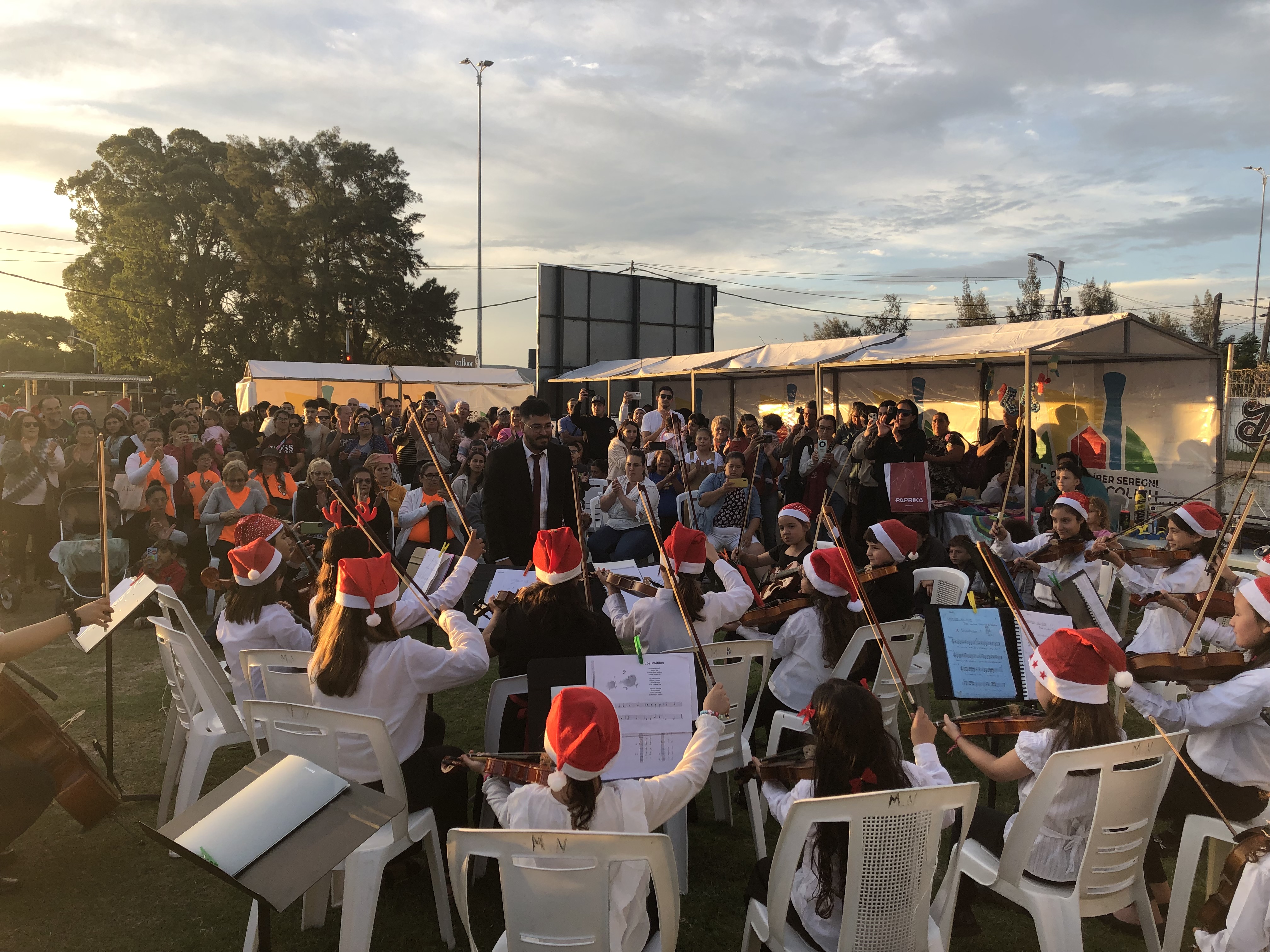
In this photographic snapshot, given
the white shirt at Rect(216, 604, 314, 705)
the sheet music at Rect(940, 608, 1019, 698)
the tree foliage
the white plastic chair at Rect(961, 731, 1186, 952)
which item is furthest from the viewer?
the tree foliage

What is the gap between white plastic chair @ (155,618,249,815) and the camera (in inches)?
135

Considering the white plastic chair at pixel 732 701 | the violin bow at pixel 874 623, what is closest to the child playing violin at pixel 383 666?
the white plastic chair at pixel 732 701

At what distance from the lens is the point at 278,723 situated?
279cm

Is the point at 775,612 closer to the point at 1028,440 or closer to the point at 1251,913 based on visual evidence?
the point at 1251,913

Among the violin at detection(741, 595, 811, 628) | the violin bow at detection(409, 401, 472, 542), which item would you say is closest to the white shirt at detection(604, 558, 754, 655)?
the violin at detection(741, 595, 811, 628)

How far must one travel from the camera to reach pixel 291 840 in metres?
1.82

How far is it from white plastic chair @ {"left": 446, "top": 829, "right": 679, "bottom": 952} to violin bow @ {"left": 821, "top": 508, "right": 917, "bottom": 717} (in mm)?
1218

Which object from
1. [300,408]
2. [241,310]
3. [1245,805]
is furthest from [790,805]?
[241,310]

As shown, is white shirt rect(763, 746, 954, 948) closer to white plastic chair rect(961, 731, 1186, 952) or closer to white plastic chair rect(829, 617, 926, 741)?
white plastic chair rect(961, 731, 1186, 952)

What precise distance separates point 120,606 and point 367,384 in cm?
1725

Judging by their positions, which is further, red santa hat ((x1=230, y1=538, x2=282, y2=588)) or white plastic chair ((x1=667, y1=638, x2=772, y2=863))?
red santa hat ((x1=230, y1=538, x2=282, y2=588))

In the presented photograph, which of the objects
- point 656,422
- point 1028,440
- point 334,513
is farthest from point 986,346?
point 334,513

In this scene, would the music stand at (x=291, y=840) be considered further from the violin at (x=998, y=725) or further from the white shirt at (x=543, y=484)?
the white shirt at (x=543, y=484)

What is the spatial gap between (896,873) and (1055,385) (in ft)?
31.7
